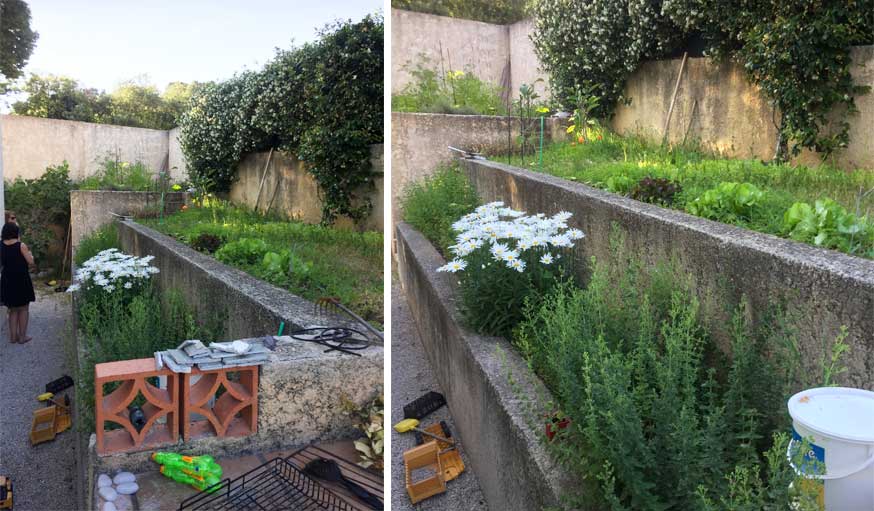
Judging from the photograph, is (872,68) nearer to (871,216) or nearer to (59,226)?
(871,216)

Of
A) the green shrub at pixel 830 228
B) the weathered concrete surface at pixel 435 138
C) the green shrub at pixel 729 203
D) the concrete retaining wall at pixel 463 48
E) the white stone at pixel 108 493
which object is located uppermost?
the concrete retaining wall at pixel 463 48

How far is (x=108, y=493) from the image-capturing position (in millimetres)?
1631

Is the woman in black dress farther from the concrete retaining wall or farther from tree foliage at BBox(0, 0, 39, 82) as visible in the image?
the concrete retaining wall

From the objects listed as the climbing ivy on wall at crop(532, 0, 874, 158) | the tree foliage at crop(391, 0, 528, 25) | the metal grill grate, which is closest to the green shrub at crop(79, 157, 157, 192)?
the metal grill grate

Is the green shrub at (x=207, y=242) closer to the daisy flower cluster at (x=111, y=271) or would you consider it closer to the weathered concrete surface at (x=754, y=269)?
the daisy flower cluster at (x=111, y=271)

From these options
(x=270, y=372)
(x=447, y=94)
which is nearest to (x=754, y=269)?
(x=270, y=372)

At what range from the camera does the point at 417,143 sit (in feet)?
19.4

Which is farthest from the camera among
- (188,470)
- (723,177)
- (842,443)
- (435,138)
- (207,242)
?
(435,138)

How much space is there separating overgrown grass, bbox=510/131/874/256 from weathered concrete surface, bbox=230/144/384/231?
1.31 m

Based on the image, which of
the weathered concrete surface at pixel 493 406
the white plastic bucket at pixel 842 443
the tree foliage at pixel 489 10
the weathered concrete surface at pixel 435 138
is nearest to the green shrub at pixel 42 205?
the weathered concrete surface at pixel 493 406

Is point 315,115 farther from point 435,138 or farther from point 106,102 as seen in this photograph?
point 435,138

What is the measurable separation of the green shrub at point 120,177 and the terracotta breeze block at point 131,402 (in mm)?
447

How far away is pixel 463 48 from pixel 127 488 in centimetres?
566

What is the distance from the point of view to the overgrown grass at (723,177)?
7.32 ft
